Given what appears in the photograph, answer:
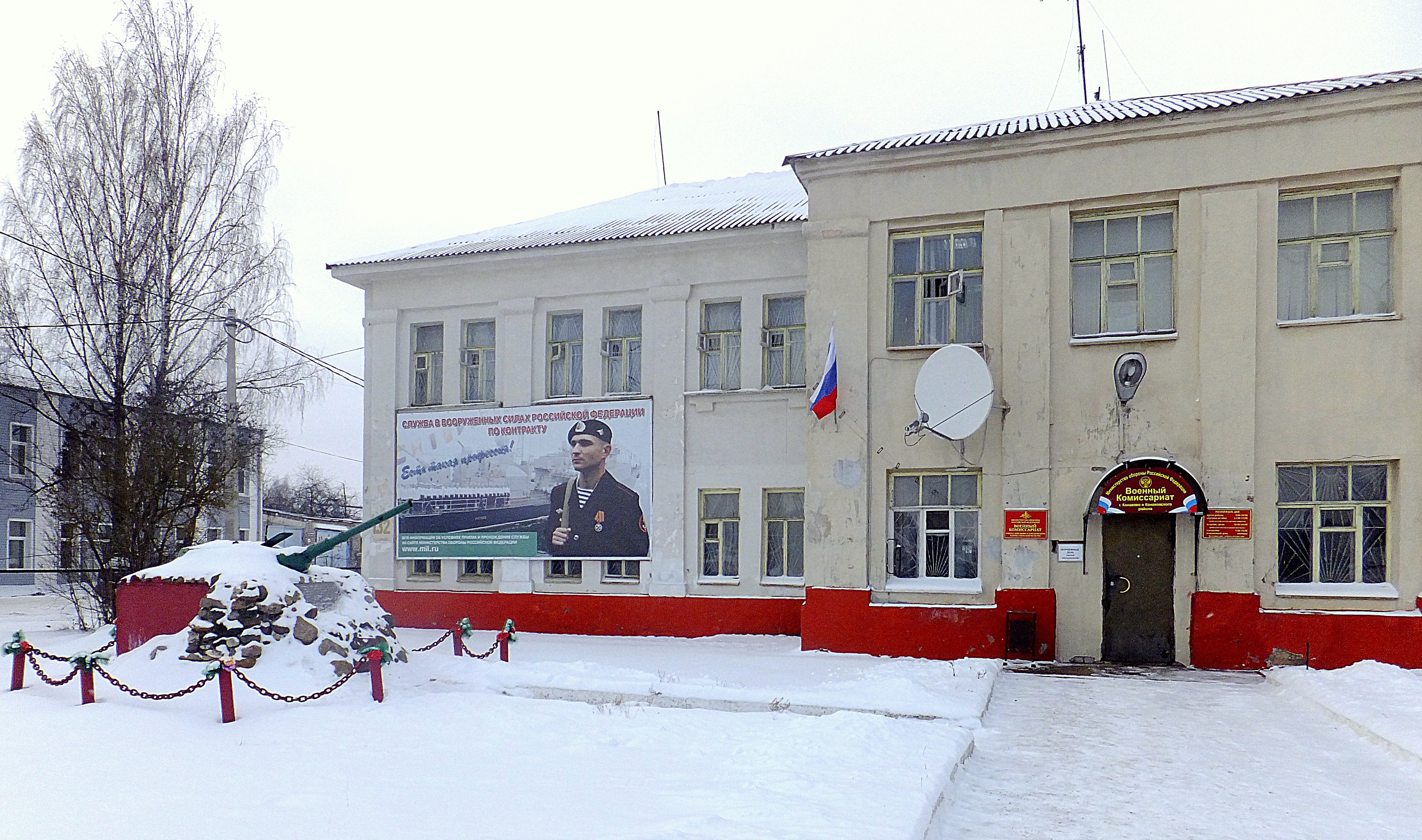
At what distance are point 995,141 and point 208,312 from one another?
15528 mm

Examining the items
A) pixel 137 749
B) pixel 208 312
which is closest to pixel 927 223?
pixel 137 749

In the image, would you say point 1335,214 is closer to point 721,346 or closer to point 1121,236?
point 1121,236

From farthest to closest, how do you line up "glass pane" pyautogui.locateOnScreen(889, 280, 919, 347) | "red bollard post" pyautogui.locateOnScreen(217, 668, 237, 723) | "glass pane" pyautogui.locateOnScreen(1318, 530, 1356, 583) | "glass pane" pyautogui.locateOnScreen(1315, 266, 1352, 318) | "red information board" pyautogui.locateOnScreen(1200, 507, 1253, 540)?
"glass pane" pyautogui.locateOnScreen(889, 280, 919, 347) → "glass pane" pyautogui.locateOnScreen(1315, 266, 1352, 318) → "red information board" pyautogui.locateOnScreen(1200, 507, 1253, 540) → "glass pane" pyautogui.locateOnScreen(1318, 530, 1356, 583) → "red bollard post" pyautogui.locateOnScreen(217, 668, 237, 723)

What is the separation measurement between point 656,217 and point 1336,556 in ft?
39.8

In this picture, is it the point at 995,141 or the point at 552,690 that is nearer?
the point at 552,690

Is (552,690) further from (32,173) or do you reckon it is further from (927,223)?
(32,173)

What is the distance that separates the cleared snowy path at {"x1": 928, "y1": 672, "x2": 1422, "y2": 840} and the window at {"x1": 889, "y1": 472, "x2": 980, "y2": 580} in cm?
348

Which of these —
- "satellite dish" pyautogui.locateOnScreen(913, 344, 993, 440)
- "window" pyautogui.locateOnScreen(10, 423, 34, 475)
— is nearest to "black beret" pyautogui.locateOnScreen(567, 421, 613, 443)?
"satellite dish" pyautogui.locateOnScreen(913, 344, 993, 440)

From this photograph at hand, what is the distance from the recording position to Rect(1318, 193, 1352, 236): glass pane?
12.7m

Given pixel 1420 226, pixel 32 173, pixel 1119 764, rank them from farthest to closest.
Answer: pixel 32 173 → pixel 1420 226 → pixel 1119 764

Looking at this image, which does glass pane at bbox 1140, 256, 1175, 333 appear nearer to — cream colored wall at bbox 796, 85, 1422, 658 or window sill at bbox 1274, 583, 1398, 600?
cream colored wall at bbox 796, 85, 1422, 658

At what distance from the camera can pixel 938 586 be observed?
1390 cm

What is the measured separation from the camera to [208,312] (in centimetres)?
2033

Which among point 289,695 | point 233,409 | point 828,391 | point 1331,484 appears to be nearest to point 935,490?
point 828,391
